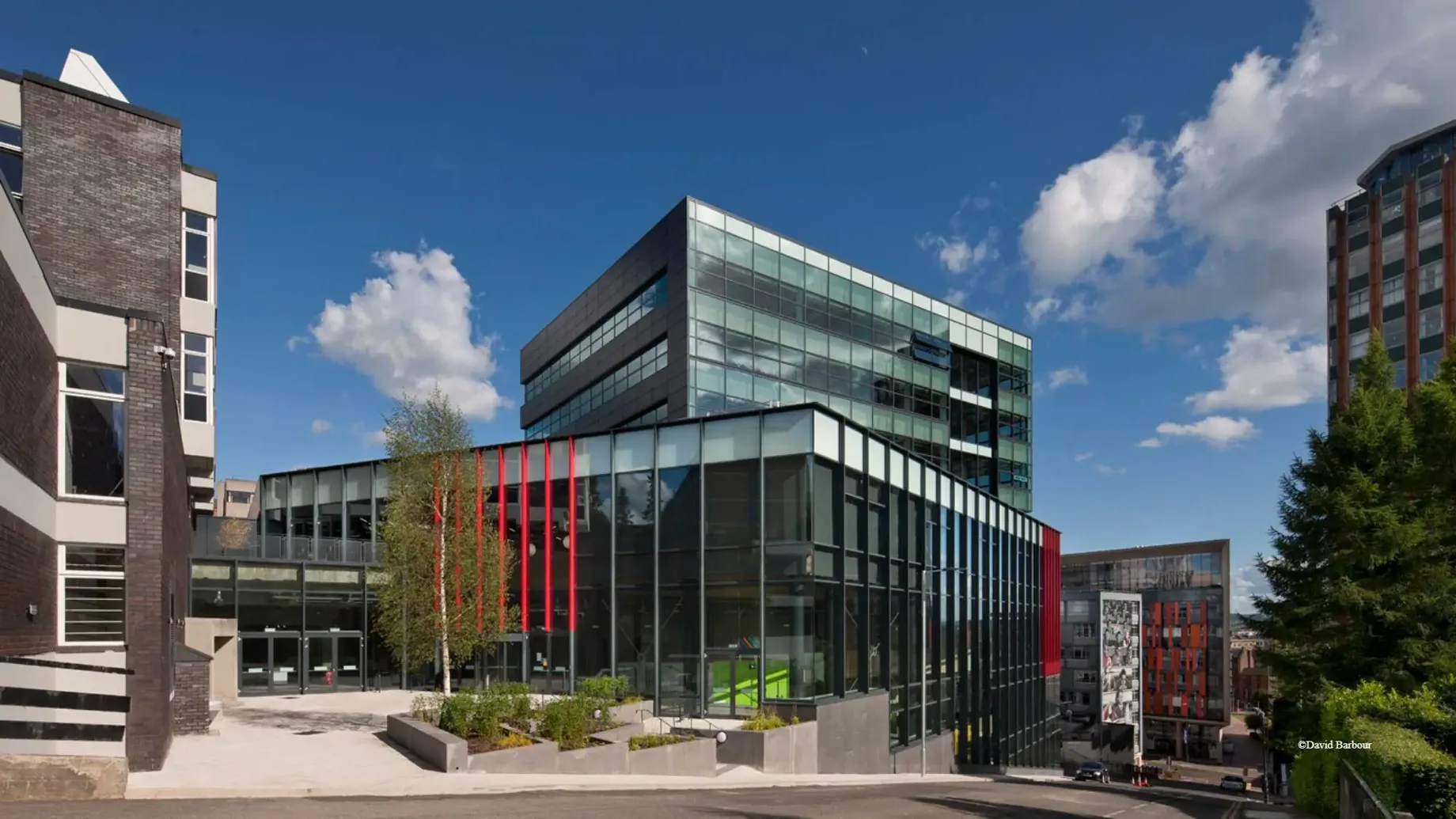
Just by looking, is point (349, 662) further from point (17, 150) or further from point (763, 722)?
point (17, 150)

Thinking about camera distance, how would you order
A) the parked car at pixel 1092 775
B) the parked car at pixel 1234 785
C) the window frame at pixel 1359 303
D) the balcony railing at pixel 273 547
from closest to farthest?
the balcony railing at pixel 273 547 < the parked car at pixel 1092 775 < the parked car at pixel 1234 785 < the window frame at pixel 1359 303

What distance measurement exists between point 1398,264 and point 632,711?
8699cm

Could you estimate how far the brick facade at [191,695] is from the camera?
22.2 m

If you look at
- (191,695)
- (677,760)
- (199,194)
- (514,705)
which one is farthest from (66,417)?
(677,760)

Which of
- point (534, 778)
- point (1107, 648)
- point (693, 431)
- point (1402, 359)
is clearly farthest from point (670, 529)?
point (1107, 648)

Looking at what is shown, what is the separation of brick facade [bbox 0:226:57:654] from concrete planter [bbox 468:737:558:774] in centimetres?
750

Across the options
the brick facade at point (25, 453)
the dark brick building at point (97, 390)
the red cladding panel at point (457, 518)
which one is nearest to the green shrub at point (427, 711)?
the red cladding panel at point (457, 518)

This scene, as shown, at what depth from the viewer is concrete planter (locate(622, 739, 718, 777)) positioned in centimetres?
2208

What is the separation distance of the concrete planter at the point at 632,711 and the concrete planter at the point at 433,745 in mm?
5437

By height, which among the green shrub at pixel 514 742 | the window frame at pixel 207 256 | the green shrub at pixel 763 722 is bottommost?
the green shrub at pixel 763 722

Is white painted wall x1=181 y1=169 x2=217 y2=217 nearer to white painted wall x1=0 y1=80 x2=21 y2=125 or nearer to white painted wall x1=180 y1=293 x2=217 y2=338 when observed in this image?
white painted wall x1=180 y1=293 x2=217 y2=338

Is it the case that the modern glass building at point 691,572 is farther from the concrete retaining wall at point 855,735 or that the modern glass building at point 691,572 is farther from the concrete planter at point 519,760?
the concrete planter at point 519,760

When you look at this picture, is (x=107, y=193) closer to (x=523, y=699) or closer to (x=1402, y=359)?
(x=523, y=699)

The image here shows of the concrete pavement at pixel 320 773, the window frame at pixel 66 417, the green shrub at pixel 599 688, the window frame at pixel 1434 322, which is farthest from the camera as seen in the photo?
the window frame at pixel 1434 322
